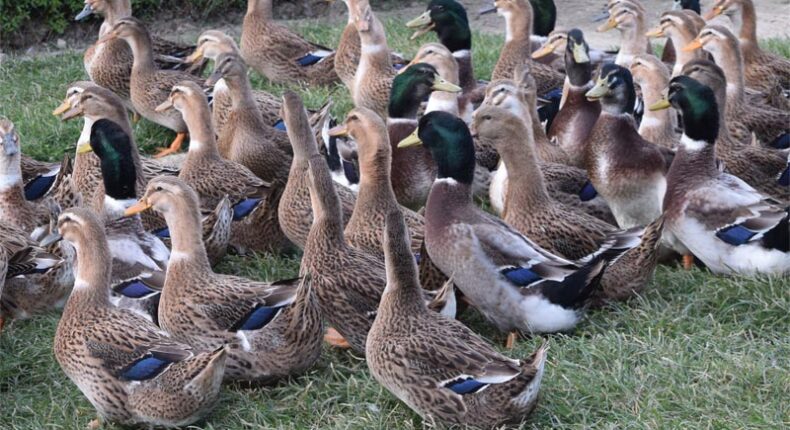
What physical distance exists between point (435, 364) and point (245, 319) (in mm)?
867

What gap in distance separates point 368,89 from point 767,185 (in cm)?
266

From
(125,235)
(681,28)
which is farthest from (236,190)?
(681,28)

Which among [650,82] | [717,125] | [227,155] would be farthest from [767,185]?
[227,155]

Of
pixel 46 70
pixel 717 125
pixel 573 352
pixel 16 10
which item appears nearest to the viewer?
pixel 573 352

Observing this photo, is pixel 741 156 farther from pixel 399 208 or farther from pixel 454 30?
pixel 454 30

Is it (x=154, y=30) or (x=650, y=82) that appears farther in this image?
(x=154, y=30)

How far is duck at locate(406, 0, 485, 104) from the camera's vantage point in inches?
319

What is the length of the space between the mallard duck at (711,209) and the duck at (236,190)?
194 cm

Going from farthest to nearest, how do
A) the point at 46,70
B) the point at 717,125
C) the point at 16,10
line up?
the point at 16,10 → the point at 46,70 → the point at 717,125

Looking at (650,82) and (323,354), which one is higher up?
(650,82)

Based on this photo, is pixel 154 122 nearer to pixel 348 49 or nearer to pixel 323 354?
pixel 348 49

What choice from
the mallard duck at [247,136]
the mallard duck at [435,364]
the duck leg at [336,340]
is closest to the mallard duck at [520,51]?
the mallard duck at [247,136]

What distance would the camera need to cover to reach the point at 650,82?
7074 millimetres

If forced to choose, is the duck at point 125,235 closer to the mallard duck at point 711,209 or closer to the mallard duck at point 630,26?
the mallard duck at point 711,209
